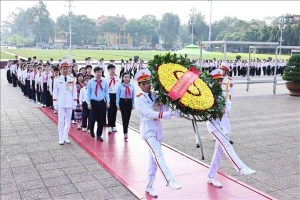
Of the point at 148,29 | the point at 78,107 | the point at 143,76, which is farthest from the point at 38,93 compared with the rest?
the point at 148,29

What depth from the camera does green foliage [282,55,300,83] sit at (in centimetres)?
1516

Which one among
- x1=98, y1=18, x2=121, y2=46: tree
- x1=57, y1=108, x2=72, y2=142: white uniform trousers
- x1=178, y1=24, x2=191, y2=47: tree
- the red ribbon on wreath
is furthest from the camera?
x1=98, y1=18, x2=121, y2=46: tree

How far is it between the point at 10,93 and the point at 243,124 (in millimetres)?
11469

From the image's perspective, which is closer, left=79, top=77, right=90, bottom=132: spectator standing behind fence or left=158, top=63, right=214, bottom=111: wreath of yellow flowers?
left=158, top=63, right=214, bottom=111: wreath of yellow flowers

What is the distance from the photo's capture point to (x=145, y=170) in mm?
5852

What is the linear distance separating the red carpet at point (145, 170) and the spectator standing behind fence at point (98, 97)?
23.5 inches

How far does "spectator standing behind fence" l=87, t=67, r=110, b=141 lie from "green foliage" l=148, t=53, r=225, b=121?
3.11 meters

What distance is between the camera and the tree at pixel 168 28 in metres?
89.7

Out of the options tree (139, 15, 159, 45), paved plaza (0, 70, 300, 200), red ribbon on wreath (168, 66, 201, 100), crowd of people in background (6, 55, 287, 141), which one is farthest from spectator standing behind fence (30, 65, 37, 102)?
tree (139, 15, 159, 45)

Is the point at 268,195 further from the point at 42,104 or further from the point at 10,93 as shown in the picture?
the point at 10,93

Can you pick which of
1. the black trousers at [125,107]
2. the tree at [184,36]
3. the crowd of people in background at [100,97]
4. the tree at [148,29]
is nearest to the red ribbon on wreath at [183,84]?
the crowd of people in background at [100,97]

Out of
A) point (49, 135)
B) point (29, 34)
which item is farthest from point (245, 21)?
point (49, 135)

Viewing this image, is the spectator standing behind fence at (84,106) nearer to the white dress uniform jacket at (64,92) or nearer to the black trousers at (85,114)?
the black trousers at (85,114)

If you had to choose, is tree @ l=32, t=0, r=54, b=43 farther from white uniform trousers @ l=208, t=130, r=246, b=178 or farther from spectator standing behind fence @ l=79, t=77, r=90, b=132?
white uniform trousers @ l=208, t=130, r=246, b=178
